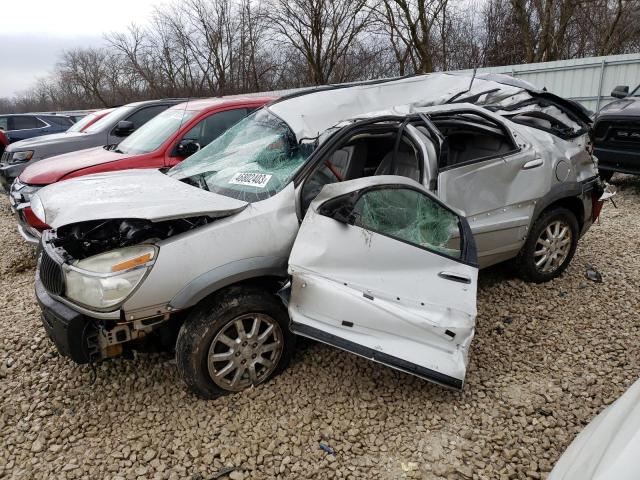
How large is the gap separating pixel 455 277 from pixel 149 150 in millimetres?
4024

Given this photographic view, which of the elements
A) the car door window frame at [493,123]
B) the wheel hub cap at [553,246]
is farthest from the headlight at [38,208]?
the wheel hub cap at [553,246]

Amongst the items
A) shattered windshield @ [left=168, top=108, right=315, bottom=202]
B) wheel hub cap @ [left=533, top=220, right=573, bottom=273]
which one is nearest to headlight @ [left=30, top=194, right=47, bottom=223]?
shattered windshield @ [left=168, top=108, right=315, bottom=202]

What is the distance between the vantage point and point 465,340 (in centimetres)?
263

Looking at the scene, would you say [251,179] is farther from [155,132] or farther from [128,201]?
[155,132]

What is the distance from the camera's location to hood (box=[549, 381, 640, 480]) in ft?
4.08

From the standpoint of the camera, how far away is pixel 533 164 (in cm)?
375

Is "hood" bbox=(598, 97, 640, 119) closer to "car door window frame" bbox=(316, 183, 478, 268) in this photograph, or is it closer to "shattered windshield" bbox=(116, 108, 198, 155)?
"car door window frame" bbox=(316, 183, 478, 268)

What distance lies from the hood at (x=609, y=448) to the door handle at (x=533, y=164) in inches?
94.3

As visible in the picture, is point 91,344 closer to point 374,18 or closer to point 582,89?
point 582,89

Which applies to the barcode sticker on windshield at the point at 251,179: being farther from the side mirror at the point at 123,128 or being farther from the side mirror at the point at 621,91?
the side mirror at the point at 621,91

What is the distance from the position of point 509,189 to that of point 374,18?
20.4m

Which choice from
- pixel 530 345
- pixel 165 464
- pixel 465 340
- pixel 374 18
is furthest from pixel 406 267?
pixel 374 18

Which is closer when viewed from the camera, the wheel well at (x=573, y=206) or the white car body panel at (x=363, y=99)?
the white car body panel at (x=363, y=99)

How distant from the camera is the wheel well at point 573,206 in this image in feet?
13.1
